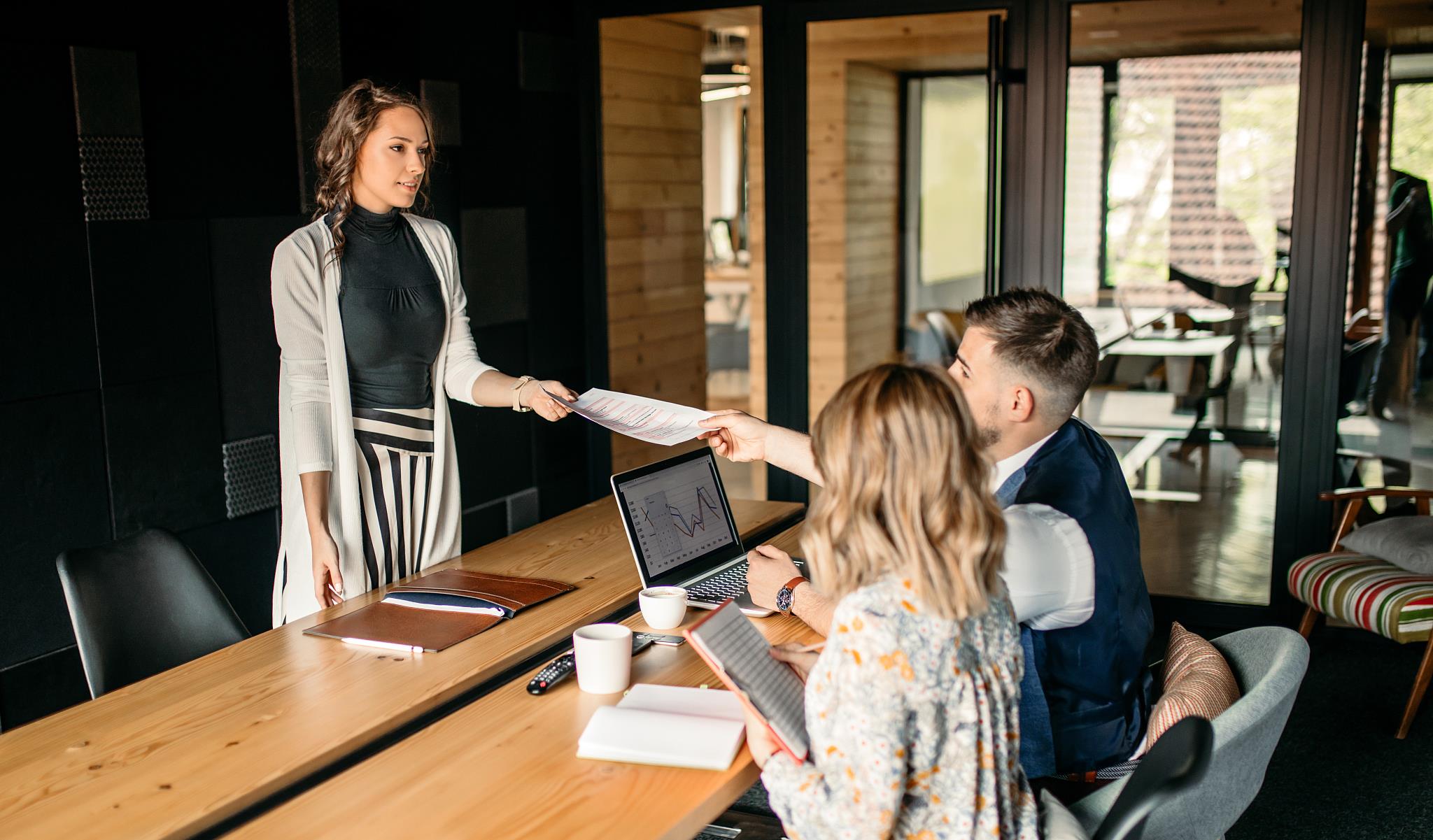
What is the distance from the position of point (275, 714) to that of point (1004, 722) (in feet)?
3.57

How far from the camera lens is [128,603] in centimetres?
243

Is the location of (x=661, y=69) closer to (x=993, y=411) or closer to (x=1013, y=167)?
(x=1013, y=167)

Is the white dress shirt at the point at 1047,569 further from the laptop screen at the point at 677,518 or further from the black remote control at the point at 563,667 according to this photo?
the laptop screen at the point at 677,518

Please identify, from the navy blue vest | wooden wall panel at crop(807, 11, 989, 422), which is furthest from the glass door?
the navy blue vest

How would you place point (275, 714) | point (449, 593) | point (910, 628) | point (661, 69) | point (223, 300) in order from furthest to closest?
point (661, 69), point (223, 300), point (449, 593), point (275, 714), point (910, 628)

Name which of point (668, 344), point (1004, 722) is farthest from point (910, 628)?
point (668, 344)

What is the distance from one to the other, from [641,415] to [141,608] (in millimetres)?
1051

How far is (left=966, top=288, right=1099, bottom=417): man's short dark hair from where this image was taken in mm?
2209

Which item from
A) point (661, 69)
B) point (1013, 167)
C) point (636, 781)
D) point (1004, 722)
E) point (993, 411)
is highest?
point (661, 69)

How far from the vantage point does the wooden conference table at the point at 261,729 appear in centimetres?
163

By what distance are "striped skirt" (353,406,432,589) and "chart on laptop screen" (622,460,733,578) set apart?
65 centimetres

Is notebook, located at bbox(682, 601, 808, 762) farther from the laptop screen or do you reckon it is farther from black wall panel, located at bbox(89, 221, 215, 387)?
black wall panel, located at bbox(89, 221, 215, 387)

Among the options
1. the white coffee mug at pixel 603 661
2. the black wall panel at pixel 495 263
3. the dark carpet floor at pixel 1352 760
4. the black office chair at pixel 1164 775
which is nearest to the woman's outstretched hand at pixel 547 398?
the white coffee mug at pixel 603 661

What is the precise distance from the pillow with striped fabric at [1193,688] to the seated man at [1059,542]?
0.07 m
